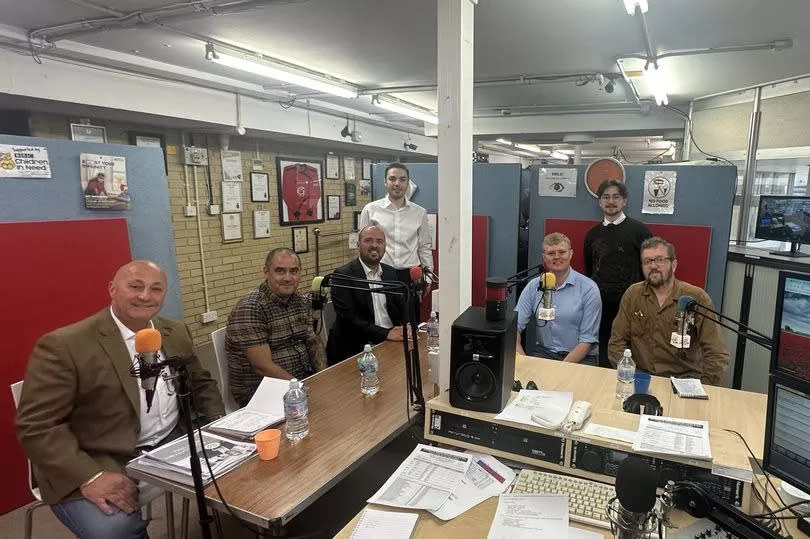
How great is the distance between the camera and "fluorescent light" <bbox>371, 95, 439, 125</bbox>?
546 cm

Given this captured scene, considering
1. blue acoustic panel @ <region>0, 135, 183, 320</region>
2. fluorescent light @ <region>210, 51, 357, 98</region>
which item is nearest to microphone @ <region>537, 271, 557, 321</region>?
blue acoustic panel @ <region>0, 135, 183, 320</region>

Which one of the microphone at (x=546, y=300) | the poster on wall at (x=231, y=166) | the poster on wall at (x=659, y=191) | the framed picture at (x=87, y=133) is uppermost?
the framed picture at (x=87, y=133)

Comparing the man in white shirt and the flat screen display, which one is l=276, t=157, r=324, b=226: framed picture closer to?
the man in white shirt

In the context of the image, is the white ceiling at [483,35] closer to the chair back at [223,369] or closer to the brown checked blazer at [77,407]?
the chair back at [223,369]

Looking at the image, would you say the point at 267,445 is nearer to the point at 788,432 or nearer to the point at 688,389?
the point at 788,432

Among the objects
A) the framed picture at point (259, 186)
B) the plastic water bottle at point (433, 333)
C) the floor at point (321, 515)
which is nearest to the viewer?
the floor at point (321, 515)

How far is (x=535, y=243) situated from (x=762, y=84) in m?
3.09

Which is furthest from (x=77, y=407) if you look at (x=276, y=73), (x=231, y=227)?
(x=231, y=227)

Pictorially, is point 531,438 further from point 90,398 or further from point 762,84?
point 762,84

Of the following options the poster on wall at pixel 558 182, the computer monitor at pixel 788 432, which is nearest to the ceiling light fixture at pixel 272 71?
the poster on wall at pixel 558 182

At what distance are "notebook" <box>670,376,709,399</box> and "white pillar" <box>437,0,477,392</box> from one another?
93 cm

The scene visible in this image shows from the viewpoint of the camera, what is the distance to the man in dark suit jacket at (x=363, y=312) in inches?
118

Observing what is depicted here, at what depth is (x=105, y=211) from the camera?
9.26ft

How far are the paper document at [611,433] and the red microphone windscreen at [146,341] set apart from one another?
123 cm
